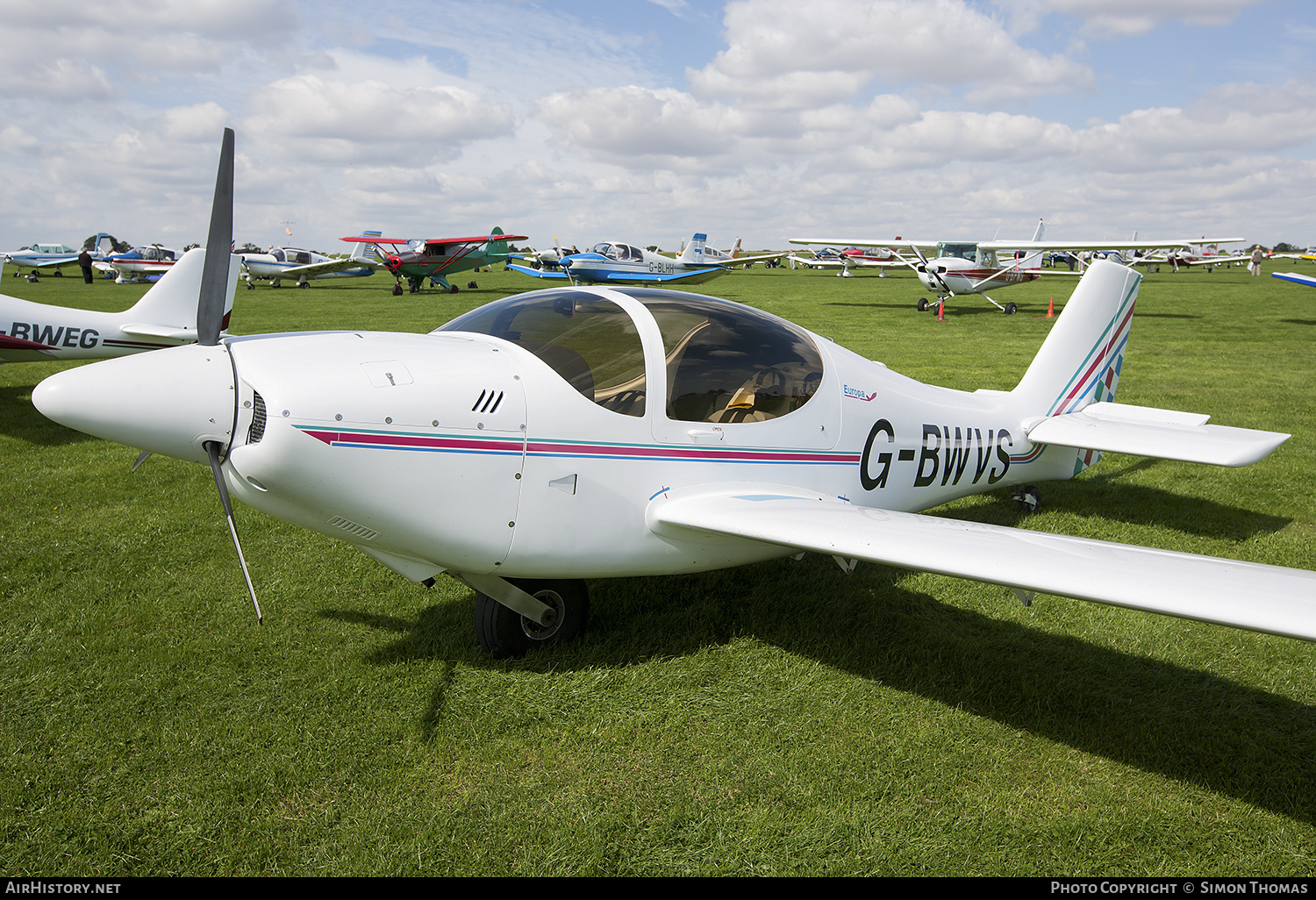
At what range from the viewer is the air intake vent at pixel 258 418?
3.02 meters

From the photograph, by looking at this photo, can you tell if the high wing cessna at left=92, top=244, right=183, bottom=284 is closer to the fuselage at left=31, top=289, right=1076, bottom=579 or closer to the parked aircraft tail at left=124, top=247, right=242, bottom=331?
the parked aircraft tail at left=124, top=247, right=242, bottom=331

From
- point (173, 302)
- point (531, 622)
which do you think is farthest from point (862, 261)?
point (531, 622)

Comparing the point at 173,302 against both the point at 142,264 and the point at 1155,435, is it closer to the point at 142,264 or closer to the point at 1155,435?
the point at 1155,435

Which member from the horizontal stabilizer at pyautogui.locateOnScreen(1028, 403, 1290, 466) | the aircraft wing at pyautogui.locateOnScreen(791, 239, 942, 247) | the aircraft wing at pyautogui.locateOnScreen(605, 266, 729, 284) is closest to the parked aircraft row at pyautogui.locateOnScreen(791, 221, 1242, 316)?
the aircraft wing at pyautogui.locateOnScreen(791, 239, 942, 247)

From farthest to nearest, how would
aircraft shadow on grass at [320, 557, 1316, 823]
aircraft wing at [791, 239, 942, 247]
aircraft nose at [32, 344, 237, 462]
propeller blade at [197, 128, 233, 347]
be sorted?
1. aircraft wing at [791, 239, 942, 247]
2. aircraft shadow on grass at [320, 557, 1316, 823]
3. propeller blade at [197, 128, 233, 347]
4. aircraft nose at [32, 344, 237, 462]

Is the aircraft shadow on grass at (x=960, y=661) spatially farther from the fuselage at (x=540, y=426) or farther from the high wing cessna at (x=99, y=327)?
the high wing cessna at (x=99, y=327)

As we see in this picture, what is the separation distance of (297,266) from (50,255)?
2986 centimetres

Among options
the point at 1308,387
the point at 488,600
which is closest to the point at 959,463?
the point at 488,600

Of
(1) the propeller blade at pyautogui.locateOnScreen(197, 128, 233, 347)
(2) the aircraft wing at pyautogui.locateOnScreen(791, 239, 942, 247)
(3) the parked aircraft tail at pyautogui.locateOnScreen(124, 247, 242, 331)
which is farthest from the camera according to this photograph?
(2) the aircraft wing at pyautogui.locateOnScreen(791, 239, 942, 247)

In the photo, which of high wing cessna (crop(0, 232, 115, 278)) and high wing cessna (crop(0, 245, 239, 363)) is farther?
high wing cessna (crop(0, 232, 115, 278))

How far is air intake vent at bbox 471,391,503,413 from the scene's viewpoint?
3.34 m

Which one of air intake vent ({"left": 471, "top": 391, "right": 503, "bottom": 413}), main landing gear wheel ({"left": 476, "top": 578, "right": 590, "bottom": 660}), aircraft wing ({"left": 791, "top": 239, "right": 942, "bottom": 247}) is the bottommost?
main landing gear wheel ({"left": 476, "top": 578, "right": 590, "bottom": 660})

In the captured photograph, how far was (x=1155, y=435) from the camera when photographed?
17.4ft

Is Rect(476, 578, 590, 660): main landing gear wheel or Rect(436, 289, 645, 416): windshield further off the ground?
Rect(436, 289, 645, 416): windshield
